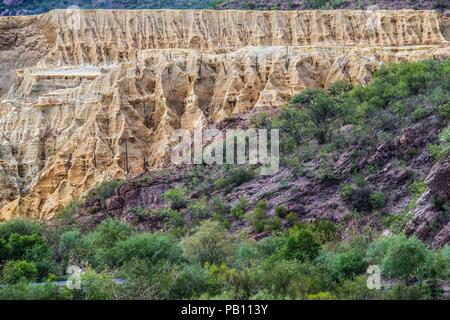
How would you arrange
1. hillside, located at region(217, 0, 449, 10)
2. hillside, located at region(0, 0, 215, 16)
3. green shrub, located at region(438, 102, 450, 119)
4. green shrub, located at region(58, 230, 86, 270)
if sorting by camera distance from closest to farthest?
green shrub, located at region(58, 230, 86, 270)
green shrub, located at region(438, 102, 450, 119)
hillside, located at region(217, 0, 449, 10)
hillside, located at region(0, 0, 215, 16)

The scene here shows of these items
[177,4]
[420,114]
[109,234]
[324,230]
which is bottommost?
[109,234]

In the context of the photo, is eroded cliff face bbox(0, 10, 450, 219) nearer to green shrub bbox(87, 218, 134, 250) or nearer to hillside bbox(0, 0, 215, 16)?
green shrub bbox(87, 218, 134, 250)

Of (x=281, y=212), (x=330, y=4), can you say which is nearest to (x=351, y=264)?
(x=281, y=212)

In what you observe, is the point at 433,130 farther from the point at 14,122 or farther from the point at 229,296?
the point at 14,122

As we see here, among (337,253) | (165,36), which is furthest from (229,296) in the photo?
(165,36)

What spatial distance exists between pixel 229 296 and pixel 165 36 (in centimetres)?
5492

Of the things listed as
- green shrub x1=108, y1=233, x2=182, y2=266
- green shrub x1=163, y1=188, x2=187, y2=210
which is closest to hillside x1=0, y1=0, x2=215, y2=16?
green shrub x1=163, y1=188, x2=187, y2=210

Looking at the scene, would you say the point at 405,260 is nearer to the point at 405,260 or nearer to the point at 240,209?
the point at 405,260

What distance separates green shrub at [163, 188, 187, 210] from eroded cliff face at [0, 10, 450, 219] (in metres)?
9.75

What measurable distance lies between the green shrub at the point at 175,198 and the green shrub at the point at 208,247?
1100 cm

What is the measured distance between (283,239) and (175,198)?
11995mm

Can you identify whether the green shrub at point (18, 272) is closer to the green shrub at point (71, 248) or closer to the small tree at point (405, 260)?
the green shrub at point (71, 248)

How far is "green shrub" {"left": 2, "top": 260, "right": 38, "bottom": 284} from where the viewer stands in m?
47.7

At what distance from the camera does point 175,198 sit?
215 feet
